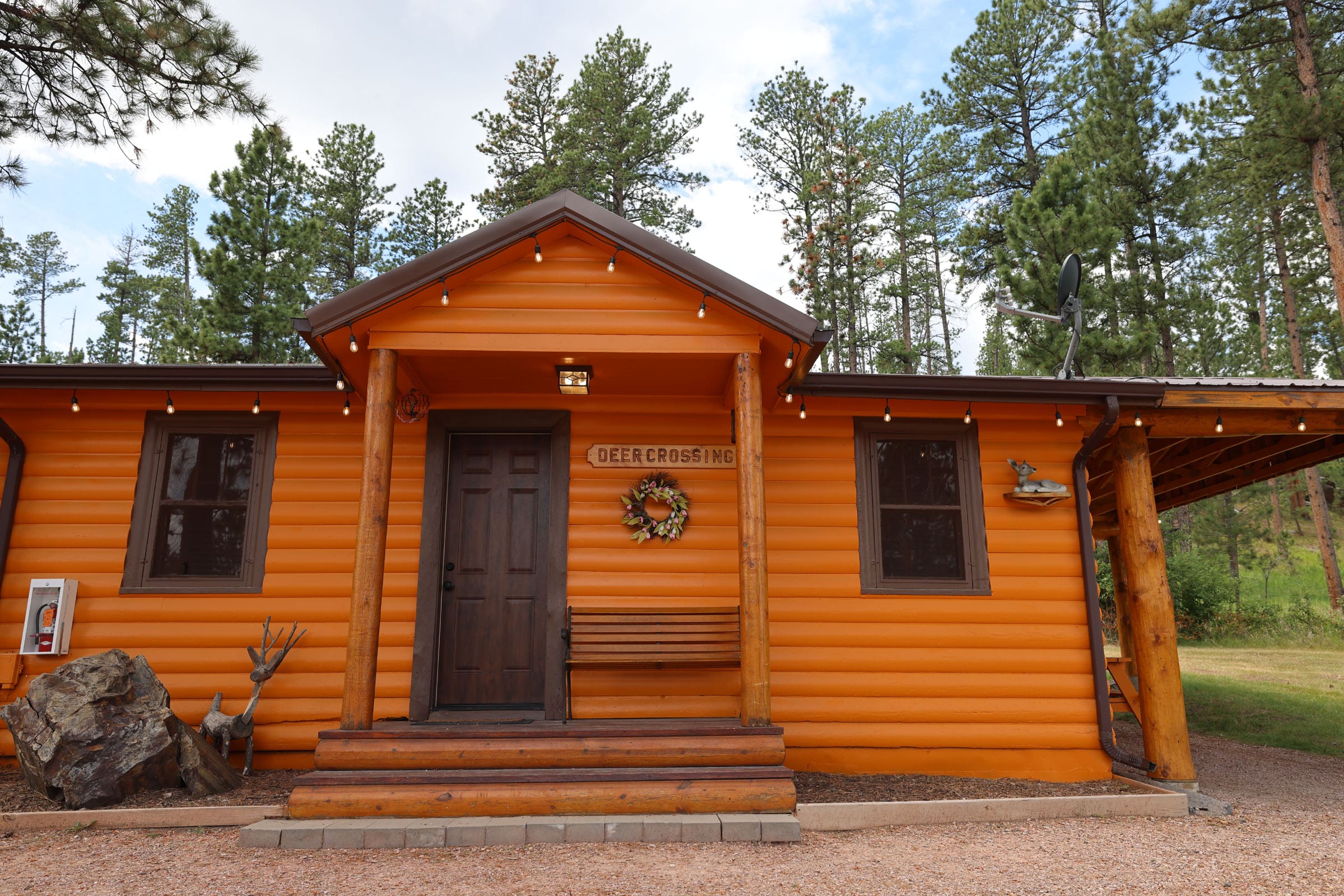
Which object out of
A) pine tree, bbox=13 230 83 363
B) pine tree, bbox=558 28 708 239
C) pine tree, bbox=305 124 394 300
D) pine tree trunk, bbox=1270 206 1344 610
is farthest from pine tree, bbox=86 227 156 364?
pine tree trunk, bbox=1270 206 1344 610

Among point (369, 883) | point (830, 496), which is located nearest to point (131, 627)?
point (369, 883)

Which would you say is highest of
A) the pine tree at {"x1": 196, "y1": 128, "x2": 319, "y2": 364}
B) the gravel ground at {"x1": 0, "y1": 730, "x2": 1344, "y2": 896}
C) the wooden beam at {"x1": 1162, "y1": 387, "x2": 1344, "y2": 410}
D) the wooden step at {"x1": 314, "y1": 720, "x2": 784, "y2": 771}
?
the pine tree at {"x1": 196, "y1": 128, "x2": 319, "y2": 364}

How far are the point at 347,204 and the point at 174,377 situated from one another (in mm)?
18095

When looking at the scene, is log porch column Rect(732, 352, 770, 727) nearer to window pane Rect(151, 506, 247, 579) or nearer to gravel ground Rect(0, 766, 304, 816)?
gravel ground Rect(0, 766, 304, 816)

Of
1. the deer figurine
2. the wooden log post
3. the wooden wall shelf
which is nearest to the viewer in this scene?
the deer figurine

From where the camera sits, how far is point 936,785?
543cm

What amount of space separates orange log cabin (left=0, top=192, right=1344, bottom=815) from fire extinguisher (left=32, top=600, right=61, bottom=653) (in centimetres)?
14

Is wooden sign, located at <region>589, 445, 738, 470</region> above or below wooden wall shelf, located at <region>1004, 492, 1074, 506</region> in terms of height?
above

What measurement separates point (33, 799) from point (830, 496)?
579 centimetres

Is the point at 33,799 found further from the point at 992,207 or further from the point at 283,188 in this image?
the point at 992,207

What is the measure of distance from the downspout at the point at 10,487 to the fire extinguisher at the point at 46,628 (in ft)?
1.63

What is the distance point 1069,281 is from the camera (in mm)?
7070

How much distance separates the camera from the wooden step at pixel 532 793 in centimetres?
433

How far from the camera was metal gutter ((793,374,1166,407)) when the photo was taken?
5.82 m
